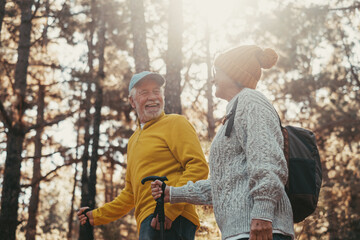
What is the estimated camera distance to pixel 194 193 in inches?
107

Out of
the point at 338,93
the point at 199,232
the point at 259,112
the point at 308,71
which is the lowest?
the point at 199,232

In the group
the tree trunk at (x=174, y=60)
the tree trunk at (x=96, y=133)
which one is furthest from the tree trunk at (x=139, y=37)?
the tree trunk at (x=96, y=133)

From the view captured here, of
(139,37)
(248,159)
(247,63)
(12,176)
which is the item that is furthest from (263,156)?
(12,176)

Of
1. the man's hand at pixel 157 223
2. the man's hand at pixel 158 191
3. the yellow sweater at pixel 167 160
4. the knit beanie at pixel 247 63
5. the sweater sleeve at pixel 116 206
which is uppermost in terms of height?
the knit beanie at pixel 247 63

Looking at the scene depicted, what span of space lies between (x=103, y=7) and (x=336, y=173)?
1095 centimetres

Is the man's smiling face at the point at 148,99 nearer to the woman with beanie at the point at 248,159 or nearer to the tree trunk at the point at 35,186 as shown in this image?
the woman with beanie at the point at 248,159

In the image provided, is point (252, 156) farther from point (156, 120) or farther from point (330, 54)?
point (330, 54)

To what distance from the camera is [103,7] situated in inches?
652

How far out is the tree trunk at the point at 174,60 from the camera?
7.15m

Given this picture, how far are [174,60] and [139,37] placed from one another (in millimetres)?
744

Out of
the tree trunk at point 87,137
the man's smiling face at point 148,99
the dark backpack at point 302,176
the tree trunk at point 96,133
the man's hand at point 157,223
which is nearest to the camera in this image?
the dark backpack at point 302,176

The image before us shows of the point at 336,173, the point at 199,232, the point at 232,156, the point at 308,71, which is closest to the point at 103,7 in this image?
the point at 308,71

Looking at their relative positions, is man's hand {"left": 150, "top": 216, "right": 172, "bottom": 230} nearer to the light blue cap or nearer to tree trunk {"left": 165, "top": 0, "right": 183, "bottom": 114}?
the light blue cap

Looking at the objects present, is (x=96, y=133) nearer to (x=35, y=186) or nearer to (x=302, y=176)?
(x=35, y=186)
